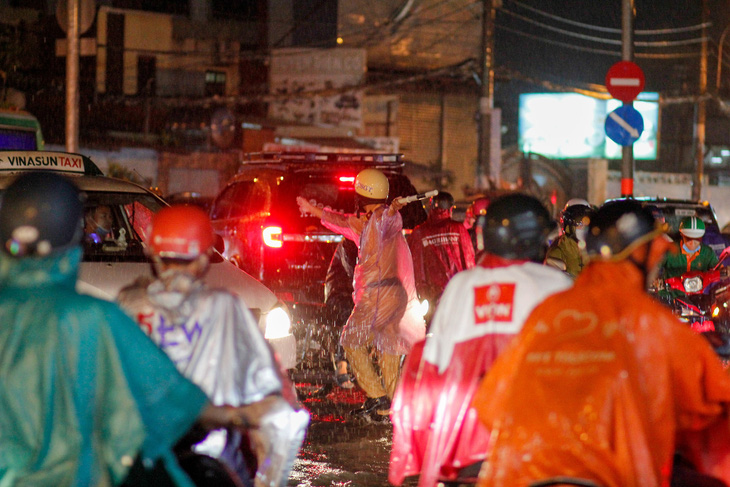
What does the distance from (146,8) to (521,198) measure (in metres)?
37.5

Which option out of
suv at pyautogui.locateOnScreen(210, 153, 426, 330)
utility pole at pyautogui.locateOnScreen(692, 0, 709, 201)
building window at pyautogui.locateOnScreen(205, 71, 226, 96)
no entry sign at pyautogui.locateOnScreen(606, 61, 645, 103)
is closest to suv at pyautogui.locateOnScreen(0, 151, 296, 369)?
suv at pyautogui.locateOnScreen(210, 153, 426, 330)

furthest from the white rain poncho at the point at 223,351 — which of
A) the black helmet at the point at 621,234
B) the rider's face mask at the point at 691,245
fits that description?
the rider's face mask at the point at 691,245

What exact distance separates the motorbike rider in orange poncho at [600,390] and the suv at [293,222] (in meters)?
6.86

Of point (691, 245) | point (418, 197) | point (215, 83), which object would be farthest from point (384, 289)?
point (215, 83)

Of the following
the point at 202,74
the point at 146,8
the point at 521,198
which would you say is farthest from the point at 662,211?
the point at 146,8

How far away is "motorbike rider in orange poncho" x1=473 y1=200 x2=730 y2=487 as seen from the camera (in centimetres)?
278

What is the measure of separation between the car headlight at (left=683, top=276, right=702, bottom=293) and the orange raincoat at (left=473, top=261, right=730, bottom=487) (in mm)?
6249

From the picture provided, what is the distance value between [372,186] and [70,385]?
17.7 feet

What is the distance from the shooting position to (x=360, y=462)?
267 inches

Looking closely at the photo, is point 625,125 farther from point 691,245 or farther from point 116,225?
point 116,225

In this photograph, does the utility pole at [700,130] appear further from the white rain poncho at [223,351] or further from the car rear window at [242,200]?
the white rain poncho at [223,351]

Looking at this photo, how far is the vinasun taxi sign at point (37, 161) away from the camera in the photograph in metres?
7.72

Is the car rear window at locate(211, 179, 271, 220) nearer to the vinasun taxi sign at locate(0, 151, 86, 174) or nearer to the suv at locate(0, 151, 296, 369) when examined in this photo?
the suv at locate(0, 151, 296, 369)

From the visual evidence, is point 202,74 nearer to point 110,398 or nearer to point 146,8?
point 146,8
